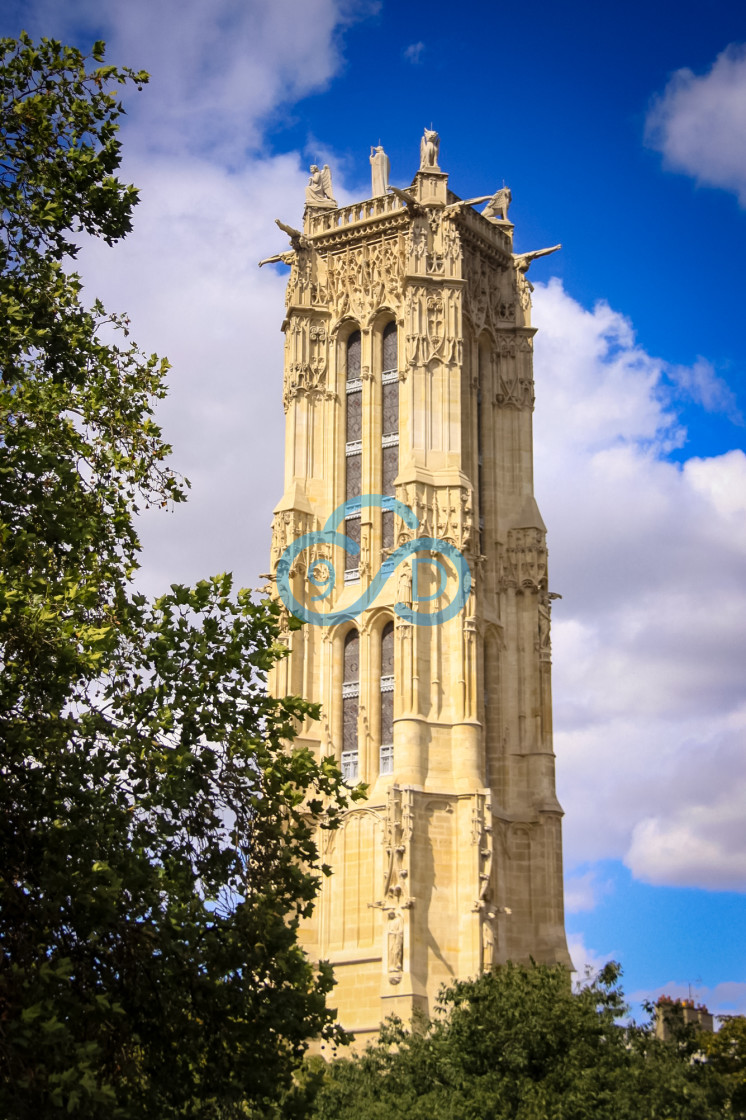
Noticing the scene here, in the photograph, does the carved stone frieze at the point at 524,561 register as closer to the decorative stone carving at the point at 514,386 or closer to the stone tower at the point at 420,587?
the stone tower at the point at 420,587

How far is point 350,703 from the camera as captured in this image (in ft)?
148

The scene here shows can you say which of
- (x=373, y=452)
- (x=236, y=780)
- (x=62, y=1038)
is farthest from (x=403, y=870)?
(x=62, y=1038)

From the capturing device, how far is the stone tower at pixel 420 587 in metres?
41.4

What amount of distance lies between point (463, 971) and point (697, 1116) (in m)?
11.6

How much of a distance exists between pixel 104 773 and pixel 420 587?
1129 inches

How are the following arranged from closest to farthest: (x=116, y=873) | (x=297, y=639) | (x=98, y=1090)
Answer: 1. (x=98, y=1090)
2. (x=116, y=873)
3. (x=297, y=639)

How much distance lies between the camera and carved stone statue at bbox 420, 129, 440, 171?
157 ft

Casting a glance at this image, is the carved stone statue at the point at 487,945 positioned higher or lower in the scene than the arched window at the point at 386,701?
lower

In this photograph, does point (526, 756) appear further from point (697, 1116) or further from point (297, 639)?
point (697, 1116)

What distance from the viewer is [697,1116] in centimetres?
2934

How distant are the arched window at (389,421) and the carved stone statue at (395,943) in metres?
10.3

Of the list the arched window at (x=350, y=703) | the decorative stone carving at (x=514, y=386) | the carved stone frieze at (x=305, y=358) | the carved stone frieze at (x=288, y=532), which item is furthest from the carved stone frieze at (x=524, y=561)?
the carved stone frieze at (x=305, y=358)

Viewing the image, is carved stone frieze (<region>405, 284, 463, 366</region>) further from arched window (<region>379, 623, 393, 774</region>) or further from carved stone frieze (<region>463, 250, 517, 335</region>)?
arched window (<region>379, 623, 393, 774</region>)

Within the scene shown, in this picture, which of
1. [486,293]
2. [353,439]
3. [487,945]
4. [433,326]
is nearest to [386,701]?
[487,945]
